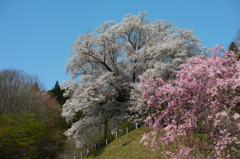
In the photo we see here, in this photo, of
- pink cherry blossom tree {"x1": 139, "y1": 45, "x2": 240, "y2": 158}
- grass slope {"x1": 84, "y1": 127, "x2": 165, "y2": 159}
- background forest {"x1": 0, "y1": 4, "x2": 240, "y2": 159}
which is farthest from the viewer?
background forest {"x1": 0, "y1": 4, "x2": 240, "y2": 159}

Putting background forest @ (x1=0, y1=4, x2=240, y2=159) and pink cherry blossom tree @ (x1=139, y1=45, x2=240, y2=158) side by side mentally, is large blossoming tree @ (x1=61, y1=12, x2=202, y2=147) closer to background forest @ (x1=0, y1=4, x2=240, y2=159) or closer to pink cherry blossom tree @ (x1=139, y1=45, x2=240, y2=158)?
background forest @ (x1=0, y1=4, x2=240, y2=159)

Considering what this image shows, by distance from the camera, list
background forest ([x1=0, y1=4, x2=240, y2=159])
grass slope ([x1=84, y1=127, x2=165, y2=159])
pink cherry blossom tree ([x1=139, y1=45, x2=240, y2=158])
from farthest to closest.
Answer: background forest ([x1=0, y1=4, x2=240, y2=159]) → grass slope ([x1=84, y1=127, x2=165, y2=159]) → pink cherry blossom tree ([x1=139, y1=45, x2=240, y2=158])

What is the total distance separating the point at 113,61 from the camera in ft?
69.7

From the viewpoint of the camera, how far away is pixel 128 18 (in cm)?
2077

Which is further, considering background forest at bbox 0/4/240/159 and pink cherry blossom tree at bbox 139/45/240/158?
background forest at bbox 0/4/240/159

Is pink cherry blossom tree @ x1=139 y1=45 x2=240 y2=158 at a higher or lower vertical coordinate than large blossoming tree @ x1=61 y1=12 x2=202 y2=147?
lower

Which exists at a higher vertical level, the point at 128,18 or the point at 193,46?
the point at 128,18

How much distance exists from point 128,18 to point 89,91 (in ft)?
26.1

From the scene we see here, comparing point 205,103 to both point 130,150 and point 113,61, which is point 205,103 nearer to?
point 130,150

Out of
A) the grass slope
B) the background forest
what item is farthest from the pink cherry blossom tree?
the background forest

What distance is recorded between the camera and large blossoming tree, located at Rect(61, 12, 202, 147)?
18562mm

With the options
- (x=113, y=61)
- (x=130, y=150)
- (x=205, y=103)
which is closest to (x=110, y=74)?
(x=113, y=61)

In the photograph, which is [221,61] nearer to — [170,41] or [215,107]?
[215,107]

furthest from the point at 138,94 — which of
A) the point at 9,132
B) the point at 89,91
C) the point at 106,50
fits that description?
the point at 9,132
